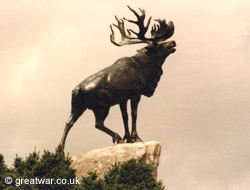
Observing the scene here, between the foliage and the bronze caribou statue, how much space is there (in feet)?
5.86

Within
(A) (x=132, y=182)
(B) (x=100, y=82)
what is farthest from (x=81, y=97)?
(A) (x=132, y=182)

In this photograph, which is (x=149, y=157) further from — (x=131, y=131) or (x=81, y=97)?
(x=81, y=97)

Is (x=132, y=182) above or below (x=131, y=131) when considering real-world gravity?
below

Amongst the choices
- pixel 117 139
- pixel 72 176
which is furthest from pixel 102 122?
pixel 72 176

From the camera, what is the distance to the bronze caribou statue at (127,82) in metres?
18.1

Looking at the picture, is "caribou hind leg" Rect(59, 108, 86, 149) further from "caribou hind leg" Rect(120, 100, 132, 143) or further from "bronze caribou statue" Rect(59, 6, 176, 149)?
"caribou hind leg" Rect(120, 100, 132, 143)

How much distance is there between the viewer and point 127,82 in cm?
1820

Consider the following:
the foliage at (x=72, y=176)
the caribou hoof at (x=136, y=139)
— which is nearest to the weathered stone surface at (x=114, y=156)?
the caribou hoof at (x=136, y=139)

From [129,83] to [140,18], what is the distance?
1695 millimetres

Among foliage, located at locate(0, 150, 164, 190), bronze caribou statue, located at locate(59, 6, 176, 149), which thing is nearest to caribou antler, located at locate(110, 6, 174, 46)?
bronze caribou statue, located at locate(59, 6, 176, 149)

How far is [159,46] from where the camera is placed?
61.5ft

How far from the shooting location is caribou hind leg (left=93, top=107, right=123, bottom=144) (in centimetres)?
1820

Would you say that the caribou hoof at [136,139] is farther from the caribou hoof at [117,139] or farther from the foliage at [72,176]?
the foliage at [72,176]

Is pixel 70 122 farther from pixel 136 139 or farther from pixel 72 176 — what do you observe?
pixel 72 176
